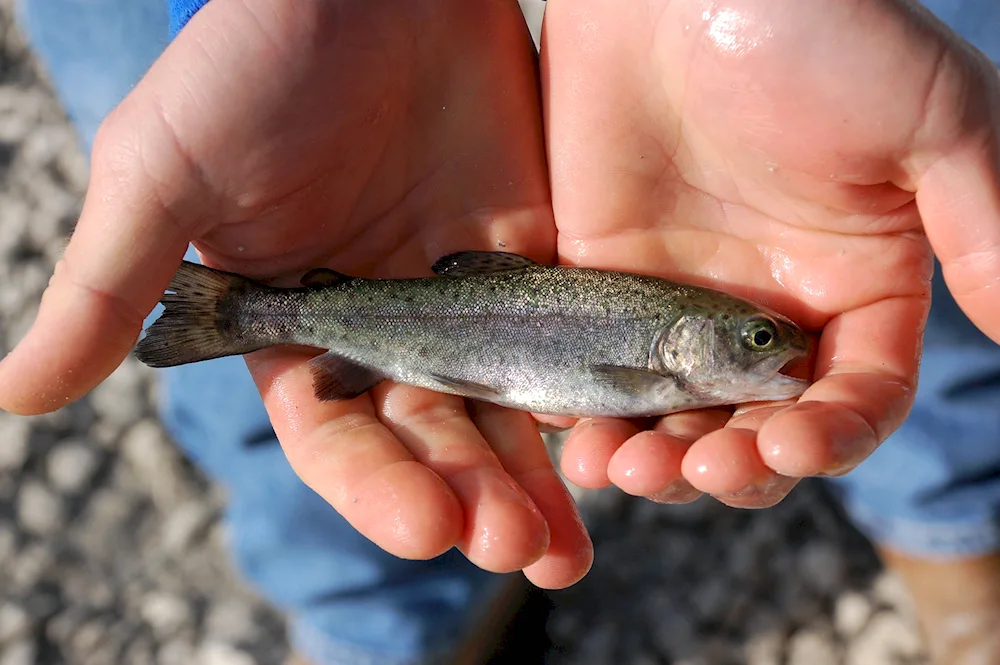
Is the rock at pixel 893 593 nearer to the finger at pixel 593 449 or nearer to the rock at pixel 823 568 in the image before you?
the rock at pixel 823 568

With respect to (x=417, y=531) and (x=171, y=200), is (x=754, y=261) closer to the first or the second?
(x=417, y=531)

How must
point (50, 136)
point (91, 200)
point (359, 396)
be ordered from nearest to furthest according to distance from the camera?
point (91, 200), point (359, 396), point (50, 136)

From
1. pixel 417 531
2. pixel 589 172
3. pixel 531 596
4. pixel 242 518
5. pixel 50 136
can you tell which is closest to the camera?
pixel 417 531

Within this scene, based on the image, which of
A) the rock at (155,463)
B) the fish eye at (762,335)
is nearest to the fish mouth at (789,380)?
the fish eye at (762,335)

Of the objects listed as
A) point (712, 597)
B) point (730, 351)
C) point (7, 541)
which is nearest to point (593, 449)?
point (730, 351)

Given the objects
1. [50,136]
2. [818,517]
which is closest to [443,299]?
[818,517]

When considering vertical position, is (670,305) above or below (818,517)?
above
